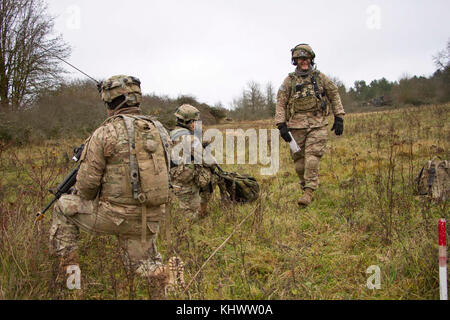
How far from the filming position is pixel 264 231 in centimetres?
362

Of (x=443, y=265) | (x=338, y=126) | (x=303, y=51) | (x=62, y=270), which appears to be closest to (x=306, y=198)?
(x=338, y=126)

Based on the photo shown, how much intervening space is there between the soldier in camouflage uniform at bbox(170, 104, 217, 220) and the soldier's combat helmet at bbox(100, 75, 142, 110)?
55.9 inches

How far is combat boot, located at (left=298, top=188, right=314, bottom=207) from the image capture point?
4.62 m

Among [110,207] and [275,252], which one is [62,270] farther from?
[275,252]

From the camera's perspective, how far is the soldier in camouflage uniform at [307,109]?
4969 millimetres

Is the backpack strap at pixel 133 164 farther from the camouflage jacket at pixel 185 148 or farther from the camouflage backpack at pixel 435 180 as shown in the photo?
the camouflage backpack at pixel 435 180

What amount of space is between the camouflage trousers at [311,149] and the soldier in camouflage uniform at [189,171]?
153 cm

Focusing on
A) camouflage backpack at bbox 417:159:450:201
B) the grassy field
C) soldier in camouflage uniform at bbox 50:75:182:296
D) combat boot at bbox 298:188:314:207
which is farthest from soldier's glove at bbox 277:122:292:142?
soldier in camouflage uniform at bbox 50:75:182:296

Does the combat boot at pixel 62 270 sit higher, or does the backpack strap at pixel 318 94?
the backpack strap at pixel 318 94

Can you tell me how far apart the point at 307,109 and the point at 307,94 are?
0.23m

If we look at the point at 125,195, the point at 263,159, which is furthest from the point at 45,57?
the point at 125,195

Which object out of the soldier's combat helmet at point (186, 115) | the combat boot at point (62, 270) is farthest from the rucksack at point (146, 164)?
the soldier's combat helmet at point (186, 115)

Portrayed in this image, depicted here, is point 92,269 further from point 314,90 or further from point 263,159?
point 263,159
